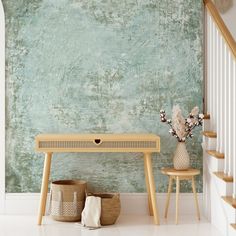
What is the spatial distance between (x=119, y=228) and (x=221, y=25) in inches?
78.5

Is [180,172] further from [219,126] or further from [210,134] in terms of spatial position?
[219,126]

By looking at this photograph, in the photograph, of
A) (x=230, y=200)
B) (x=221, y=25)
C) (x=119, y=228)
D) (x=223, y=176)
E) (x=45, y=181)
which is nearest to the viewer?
(x=230, y=200)

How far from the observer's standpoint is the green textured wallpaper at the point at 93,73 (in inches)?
229

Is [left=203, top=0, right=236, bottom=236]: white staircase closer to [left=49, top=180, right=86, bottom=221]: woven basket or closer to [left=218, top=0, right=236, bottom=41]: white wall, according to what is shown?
[left=218, top=0, right=236, bottom=41]: white wall

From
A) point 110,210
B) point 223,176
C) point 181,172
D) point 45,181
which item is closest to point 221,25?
point 223,176

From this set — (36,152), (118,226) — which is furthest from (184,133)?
(36,152)

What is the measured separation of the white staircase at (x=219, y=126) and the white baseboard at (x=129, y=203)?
196mm

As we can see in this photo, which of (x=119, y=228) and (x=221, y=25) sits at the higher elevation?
(x=221, y=25)

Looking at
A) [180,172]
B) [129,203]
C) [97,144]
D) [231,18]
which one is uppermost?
[231,18]

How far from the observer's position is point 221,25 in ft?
16.5

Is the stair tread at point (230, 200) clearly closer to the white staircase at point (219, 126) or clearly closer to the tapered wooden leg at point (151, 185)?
the white staircase at point (219, 126)

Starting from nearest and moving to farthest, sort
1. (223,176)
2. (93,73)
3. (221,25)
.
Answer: (223,176)
(221,25)
(93,73)

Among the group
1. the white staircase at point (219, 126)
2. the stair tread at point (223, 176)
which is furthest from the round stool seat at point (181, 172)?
the stair tread at point (223, 176)

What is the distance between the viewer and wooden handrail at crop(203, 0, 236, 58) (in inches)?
182
